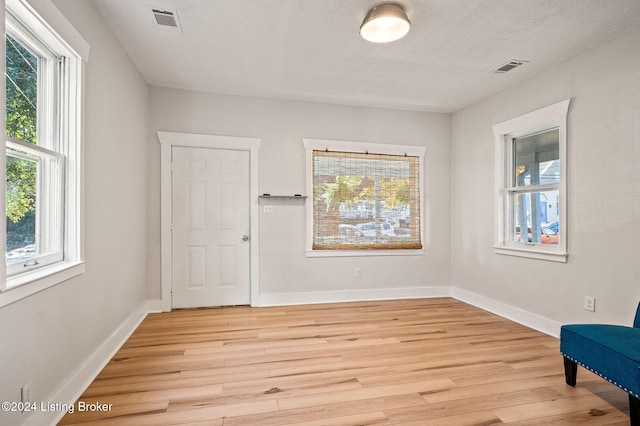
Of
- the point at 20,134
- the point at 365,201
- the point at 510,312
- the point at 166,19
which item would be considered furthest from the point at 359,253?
the point at 20,134

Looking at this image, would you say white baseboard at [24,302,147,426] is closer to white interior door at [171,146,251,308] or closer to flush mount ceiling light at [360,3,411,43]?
white interior door at [171,146,251,308]

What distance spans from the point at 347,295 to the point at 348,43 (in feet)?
9.92

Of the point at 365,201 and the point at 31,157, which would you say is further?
the point at 365,201

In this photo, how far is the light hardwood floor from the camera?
190cm

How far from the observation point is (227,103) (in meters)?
4.06

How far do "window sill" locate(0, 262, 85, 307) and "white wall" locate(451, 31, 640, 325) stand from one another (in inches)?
158

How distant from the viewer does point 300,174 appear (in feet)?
14.0

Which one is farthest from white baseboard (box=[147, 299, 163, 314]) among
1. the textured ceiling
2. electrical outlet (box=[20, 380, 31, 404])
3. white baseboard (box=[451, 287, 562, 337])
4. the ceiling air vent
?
the ceiling air vent

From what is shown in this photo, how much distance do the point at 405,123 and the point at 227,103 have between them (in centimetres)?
244

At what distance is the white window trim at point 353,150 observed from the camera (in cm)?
426

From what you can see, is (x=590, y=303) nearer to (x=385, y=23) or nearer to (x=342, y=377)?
(x=342, y=377)

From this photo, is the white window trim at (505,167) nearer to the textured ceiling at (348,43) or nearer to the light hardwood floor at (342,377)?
the textured ceiling at (348,43)

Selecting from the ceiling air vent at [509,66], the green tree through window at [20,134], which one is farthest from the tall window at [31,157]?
the ceiling air vent at [509,66]

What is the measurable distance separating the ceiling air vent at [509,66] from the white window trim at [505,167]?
0.52m
